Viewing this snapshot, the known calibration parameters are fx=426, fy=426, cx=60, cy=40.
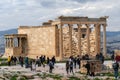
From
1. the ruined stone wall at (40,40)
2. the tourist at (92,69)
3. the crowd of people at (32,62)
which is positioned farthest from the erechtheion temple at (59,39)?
the tourist at (92,69)

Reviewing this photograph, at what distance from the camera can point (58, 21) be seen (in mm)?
65188

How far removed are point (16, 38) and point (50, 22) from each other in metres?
10.4

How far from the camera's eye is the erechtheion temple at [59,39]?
65.9 m

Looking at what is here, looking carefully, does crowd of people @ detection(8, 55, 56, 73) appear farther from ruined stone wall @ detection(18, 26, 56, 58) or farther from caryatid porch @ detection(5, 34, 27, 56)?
caryatid porch @ detection(5, 34, 27, 56)

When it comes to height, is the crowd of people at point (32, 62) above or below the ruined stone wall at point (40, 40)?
below

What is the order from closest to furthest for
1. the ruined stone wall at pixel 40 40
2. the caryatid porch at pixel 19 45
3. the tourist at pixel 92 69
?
the tourist at pixel 92 69
the ruined stone wall at pixel 40 40
the caryatid porch at pixel 19 45

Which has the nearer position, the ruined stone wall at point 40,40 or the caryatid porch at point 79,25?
the caryatid porch at point 79,25

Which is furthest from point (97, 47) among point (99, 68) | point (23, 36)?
point (99, 68)

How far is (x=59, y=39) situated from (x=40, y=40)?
661 cm

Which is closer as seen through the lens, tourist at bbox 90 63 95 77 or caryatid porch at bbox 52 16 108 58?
tourist at bbox 90 63 95 77

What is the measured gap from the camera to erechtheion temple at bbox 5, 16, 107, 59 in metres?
65.9

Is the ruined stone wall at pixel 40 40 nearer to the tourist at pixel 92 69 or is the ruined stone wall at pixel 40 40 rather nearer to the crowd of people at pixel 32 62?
the crowd of people at pixel 32 62

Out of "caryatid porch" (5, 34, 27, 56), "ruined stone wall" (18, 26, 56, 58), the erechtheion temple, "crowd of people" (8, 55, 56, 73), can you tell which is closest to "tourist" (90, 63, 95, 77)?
"crowd of people" (8, 55, 56, 73)

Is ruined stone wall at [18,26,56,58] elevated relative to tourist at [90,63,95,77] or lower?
elevated
